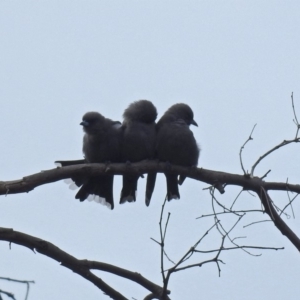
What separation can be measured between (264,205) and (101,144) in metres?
2.20

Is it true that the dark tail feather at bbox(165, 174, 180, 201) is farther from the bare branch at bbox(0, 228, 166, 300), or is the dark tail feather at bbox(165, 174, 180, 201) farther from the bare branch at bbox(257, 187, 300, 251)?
the bare branch at bbox(0, 228, 166, 300)

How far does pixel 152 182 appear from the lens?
6945 mm

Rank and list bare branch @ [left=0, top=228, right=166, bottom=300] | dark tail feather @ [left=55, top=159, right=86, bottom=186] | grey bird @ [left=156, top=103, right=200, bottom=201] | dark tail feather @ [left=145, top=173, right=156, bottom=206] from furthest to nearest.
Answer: dark tail feather @ [left=145, top=173, right=156, bottom=206] < grey bird @ [left=156, top=103, right=200, bottom=201] < dark tail feather @ [left=55, top=159, right=86, bottom=186] < bare branch @ [left=0, top=228, right=166, bottom=300]

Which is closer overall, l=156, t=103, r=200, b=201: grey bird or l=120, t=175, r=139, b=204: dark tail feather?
l=156, t=103, r=200, b=201: grey bird

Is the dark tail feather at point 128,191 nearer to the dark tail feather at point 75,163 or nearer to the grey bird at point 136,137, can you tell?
the grey bird at point 136,137

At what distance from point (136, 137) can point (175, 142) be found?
0.44 metres

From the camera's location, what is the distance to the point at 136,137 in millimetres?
6766

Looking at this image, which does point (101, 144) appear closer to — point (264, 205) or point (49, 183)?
point (49, 183)

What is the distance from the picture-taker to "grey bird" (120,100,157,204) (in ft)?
22.1

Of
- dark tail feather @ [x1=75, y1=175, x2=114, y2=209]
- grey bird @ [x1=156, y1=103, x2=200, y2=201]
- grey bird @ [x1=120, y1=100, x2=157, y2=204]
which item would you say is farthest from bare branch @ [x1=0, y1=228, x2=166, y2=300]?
dark tail feather @ [x1=75, y1=175, x2=114, y2=209]

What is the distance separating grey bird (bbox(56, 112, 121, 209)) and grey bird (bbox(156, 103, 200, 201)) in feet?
1.66

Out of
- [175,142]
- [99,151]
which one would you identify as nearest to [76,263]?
[99,151]

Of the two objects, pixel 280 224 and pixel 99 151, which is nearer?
pixel 280 224

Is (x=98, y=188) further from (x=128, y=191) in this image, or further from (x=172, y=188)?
(x=172, y=188)
